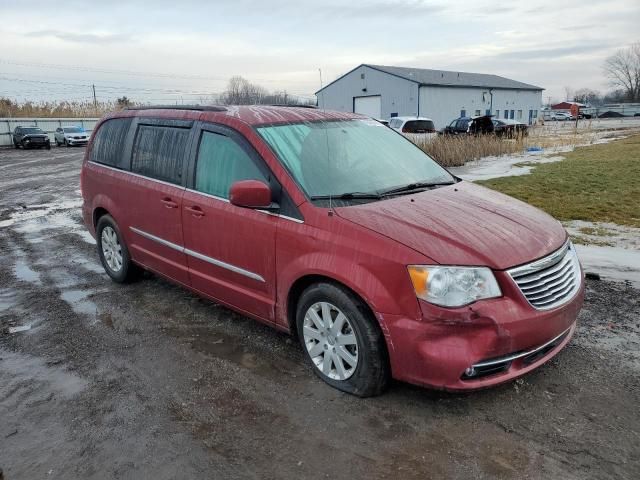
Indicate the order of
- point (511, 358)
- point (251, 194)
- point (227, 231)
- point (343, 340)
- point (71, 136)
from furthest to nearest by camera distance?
point (71, 136), point (227, 231), point (251, 194), point (343, 340), point (511, 358)

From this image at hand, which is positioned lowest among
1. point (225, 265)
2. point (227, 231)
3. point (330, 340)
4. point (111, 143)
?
point (330, 340)

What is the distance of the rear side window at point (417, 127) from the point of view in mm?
21266

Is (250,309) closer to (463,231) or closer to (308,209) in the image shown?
(308,209)

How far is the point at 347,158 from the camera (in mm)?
3951

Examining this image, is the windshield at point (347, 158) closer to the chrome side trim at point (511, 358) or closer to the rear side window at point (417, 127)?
the chrome side trim at point (511, 358)

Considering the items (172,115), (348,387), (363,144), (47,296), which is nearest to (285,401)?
(348,387)

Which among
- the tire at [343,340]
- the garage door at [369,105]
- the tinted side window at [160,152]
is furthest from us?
the garage door at [369,105]

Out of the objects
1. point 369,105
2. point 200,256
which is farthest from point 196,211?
point 369,105

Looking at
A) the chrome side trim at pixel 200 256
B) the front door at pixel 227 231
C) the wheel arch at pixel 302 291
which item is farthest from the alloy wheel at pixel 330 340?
the chrome side trim at pixel 200 256

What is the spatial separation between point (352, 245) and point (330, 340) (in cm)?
67

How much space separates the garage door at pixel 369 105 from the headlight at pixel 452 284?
45581 millimetres

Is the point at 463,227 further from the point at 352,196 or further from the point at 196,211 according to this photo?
the point at 196,211

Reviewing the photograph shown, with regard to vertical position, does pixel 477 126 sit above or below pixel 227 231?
above

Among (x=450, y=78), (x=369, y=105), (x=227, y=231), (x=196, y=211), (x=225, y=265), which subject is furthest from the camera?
(x=450, y=78)
